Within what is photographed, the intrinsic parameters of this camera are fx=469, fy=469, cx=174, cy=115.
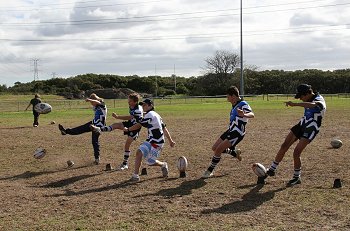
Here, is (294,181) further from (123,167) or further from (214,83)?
(214,83)

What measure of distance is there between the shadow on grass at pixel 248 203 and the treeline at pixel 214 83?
73.3 m

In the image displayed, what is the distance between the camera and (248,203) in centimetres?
778

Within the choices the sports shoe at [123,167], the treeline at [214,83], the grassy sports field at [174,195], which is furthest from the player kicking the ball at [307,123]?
the treeline at [214,83]

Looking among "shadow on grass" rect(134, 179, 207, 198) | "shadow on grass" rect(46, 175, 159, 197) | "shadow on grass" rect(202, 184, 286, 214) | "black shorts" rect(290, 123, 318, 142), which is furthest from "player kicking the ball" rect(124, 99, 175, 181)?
"black shorts" rect(290, 123, 318, 142)

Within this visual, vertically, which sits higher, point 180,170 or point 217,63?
point 217,63

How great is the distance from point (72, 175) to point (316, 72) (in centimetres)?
8369

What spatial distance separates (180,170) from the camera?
33.9 ft

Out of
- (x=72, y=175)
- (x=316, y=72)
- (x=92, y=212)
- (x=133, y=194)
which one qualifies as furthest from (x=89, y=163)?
(x=316, y=72)

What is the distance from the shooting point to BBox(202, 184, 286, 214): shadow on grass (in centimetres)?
735

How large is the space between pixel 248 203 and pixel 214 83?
81431mm

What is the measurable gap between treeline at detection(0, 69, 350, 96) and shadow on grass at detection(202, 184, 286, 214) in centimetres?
7331

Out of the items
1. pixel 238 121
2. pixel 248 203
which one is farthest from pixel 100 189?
pixel 238 121

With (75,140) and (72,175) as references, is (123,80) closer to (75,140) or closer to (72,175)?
(75,140)

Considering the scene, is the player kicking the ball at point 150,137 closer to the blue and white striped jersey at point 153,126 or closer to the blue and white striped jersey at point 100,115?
the blue and white striped jersey at point 153,126
